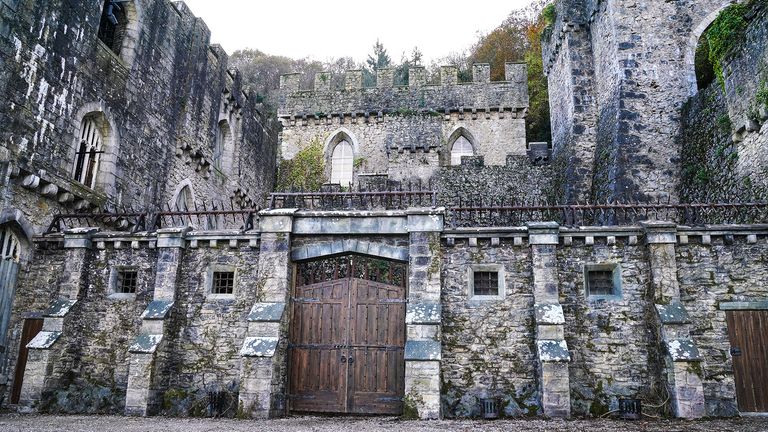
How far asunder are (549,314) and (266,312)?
18.9 ft

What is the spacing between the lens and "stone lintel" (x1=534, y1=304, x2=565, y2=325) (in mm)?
11227

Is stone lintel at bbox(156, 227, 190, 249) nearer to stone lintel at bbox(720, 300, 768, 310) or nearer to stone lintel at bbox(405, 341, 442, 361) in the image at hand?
stone lintel at bbox(405, 341, 442, 361)

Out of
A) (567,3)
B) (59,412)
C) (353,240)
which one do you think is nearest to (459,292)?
(353,240)

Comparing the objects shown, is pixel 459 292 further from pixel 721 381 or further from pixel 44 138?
pixel 44 138

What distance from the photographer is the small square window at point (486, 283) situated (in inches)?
481

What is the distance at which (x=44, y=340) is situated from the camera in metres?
12.3

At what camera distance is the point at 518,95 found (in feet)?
84.8

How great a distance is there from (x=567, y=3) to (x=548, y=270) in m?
13.2

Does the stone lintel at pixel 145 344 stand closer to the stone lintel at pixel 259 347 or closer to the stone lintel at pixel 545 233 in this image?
the stone lintel at pixel 259 347

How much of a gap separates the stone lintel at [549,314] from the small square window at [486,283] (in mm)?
1040

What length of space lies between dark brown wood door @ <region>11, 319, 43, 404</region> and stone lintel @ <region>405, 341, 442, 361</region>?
8448 millimetres

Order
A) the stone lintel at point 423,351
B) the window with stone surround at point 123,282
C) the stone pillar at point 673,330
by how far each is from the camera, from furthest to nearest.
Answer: the window with stone surround at point 123,282 → the stone lintel at point 423,351 → the stone pillar at point 673,330

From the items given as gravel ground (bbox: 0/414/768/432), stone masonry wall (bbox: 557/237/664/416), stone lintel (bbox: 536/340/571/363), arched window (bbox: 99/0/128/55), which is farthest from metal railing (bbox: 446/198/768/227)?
arched window (bbox: 99/0/128/55)

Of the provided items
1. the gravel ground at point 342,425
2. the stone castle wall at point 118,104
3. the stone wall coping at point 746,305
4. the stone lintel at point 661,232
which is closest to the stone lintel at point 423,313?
the gravel ground at point 342,425
